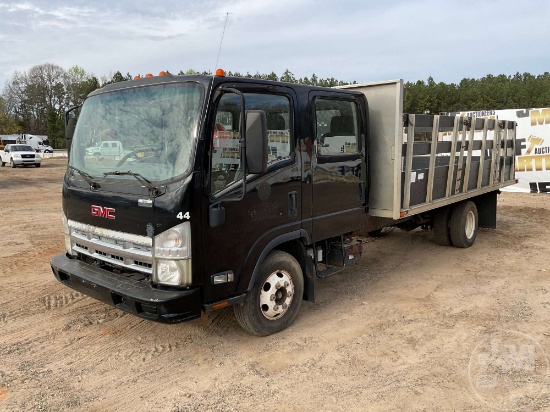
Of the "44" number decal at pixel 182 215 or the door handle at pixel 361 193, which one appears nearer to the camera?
the "44" number decal at pixel 182 215

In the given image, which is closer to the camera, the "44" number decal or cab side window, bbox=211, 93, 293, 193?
the "44" number decal

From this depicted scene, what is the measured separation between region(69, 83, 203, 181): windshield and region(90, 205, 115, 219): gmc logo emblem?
11.9 inches

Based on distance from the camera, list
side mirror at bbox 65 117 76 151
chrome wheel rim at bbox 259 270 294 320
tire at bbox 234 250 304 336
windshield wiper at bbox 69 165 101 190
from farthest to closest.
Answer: side mirror at bbox 65 117 76 151
chrome wheel rim at bbox 259 270 294 320
tire at bbox 234 250 304 336
windshield wiper at bbox 69 165 101 190

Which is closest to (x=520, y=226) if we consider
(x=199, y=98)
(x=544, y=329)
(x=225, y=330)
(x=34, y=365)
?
(x=544, y=329)

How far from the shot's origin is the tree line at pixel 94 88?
139 ft

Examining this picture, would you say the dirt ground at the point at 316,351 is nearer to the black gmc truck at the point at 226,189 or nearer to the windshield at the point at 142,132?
the black gmc truck at the point at 226,189

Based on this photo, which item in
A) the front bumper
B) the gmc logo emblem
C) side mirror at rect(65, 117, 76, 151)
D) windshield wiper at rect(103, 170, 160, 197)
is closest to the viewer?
windshield wiper at rect(103, 170, 160, 197)

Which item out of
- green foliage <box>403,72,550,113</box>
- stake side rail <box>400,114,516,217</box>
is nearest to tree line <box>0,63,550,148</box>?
green foliage <box>403,72,550,113</box>

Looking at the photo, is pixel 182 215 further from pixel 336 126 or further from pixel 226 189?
pixel 336 126

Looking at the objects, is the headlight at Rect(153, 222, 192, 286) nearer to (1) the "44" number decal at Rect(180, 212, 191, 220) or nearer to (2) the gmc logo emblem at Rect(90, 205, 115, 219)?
(1) the "44" number decal at Rect(180, 212, 191, 220)

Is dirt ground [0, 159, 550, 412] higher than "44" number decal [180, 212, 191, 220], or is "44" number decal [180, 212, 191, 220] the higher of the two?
"44" number decal [180, 212, 191, 220]

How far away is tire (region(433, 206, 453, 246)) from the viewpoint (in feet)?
24.1

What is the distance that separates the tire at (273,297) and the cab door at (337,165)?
19.4 inches

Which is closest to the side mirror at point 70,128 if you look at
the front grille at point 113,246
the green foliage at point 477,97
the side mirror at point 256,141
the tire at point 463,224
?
the front grille at point 113,246
